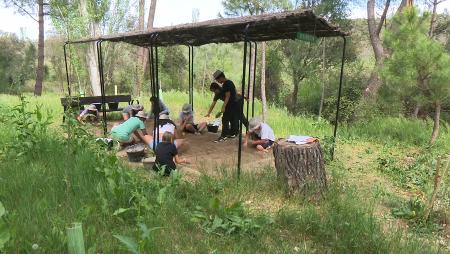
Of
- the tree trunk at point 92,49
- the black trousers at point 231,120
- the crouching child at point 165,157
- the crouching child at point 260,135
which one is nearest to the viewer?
the crouching child at point 165,157

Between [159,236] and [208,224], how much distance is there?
0.59 meters

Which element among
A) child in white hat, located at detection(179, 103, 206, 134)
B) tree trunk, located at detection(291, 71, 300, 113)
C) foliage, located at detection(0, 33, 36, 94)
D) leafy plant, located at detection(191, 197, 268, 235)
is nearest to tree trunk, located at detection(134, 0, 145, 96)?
tree trunk, located at detection(291, 71, 300, 113)

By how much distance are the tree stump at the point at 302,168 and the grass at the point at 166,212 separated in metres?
0.13

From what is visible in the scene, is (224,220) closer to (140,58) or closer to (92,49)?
(92,49)

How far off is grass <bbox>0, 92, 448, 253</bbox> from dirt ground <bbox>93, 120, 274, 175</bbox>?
1.08m

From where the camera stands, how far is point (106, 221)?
337cm

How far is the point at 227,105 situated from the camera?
328 inches

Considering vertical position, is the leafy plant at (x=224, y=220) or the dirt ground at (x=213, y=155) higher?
the leafy plant at (x=224, y=220)

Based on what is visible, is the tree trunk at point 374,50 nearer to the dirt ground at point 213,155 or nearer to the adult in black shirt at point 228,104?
the adult in black shirt at point 228,104

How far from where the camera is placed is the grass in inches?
120

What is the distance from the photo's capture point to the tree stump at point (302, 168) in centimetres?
462

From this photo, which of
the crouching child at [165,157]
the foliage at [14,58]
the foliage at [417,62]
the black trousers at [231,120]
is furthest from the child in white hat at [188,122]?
the foliage at [14,58]

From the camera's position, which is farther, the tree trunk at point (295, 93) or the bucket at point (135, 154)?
the tree trunk at point (295, 93)

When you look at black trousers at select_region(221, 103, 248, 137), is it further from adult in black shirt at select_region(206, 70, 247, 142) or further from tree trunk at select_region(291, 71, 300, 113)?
tree trunk at select_region(291, 71, 300, 113)
